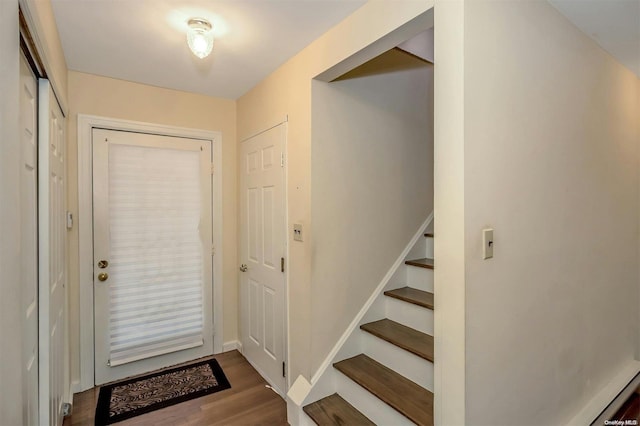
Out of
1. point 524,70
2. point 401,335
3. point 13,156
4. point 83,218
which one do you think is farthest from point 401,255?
point 83,218

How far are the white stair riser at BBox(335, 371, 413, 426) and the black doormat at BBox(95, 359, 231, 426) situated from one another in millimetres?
1003

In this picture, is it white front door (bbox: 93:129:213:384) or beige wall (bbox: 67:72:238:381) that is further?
white front door (bbox: 93:129:213:384)

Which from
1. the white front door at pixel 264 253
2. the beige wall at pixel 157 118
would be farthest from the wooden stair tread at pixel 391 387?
the beige wall at pixel 157 118

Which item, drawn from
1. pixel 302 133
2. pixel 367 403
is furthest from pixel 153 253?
pixel 367 403

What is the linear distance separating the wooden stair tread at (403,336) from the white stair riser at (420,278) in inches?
13.2

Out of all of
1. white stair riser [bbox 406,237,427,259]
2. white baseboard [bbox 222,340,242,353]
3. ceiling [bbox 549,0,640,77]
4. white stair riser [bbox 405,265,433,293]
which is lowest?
white baseboard [bbox 222,340,242,353]

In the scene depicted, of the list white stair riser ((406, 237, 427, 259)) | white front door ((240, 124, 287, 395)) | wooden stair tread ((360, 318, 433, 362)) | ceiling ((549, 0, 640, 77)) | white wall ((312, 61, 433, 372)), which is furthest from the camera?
white stair riser ((406, 237, 427, 259))

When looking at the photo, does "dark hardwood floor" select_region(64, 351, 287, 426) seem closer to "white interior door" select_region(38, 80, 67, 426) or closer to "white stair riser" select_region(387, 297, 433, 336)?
"white interior door" select_region(38, 80, 67, 426)

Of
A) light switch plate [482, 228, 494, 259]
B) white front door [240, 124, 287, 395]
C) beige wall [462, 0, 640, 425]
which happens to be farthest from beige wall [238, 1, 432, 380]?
light switch plate [482, 228, 494, 259]

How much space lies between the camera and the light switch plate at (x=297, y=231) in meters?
2.16

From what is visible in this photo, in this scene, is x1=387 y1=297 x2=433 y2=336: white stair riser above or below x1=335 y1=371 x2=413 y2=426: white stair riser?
above

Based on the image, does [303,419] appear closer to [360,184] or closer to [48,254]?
[360,184]

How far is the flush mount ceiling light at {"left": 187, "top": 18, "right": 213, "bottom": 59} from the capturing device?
1778 mm

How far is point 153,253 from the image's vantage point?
2.75m
